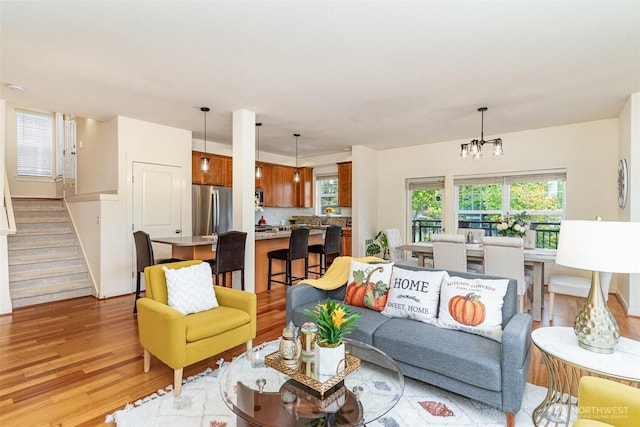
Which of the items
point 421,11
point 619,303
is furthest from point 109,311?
point 619,303

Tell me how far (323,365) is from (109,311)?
3.62 m

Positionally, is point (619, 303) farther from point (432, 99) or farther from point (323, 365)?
point (323, 365)

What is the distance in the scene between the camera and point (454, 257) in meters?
3.92

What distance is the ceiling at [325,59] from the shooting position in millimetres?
2156

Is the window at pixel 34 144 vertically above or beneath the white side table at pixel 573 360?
above

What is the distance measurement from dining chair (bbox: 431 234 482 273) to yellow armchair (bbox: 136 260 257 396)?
2.48 m

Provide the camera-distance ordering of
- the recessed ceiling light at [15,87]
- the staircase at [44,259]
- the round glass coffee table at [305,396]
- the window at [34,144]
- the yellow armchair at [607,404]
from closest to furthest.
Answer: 1. the yellow armchair at [607,404]
2. the round glass coffee table at [305,396]
3. the recessed ceiling light at [15,87]
4. the staircase at [44,259]
5. the window at [34,144]

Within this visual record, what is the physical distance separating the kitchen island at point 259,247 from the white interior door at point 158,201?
32cm

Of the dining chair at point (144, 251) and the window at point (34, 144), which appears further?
the window at point (34, 144)

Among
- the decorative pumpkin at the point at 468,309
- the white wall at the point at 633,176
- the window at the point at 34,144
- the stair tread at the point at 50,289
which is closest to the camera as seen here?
the decorative pumpkin at the point at 468,309

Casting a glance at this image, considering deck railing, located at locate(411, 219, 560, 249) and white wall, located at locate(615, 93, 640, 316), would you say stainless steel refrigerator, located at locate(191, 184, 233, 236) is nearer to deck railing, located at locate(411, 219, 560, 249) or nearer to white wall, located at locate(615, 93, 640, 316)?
deck railing, located at locate(411, 219, 560, 249)

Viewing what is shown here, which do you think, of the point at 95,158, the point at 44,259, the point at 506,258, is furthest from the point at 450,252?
the point at 44,259

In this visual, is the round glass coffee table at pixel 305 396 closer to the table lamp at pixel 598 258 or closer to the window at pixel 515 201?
the table lamp at pixel 598 258

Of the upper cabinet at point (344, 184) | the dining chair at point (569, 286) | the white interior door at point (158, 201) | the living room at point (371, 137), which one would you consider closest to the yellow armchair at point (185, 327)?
the living room at point (371, 137)
